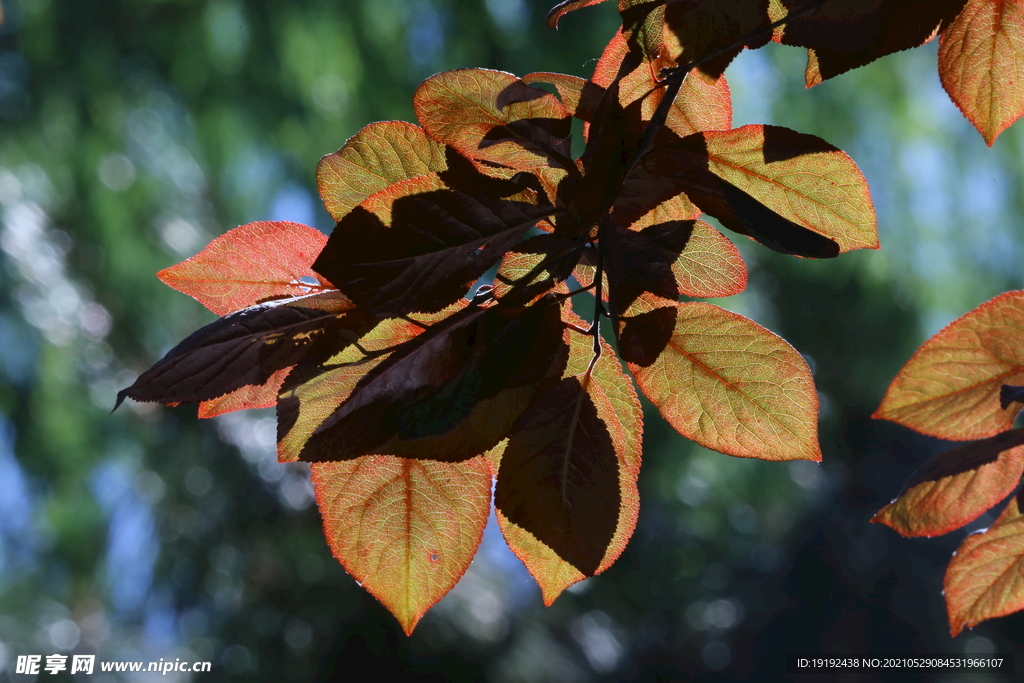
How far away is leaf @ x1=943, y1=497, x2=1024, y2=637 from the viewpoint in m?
0.32

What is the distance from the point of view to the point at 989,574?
330 millimetres

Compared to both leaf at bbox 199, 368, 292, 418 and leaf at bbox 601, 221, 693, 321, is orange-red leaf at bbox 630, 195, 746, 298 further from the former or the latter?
leaf at bbox 199, 368, 292, 418

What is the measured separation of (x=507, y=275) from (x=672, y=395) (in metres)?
0.07

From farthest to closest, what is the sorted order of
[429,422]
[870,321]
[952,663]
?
[870,321] → [952,663] → [429,422]

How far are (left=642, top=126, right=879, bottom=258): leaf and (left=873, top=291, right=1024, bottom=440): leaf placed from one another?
0.30 ft

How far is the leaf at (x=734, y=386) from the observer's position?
0.77 feet

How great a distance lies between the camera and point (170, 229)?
231 cm

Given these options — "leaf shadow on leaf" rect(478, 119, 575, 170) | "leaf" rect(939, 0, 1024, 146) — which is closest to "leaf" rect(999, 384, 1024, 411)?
"leaf" rect(939, 0, 1024, 146)

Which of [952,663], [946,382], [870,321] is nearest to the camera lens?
[946,382]

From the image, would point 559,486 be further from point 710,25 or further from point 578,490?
point 710,25

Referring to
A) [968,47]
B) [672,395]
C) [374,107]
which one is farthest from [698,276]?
[374,107]

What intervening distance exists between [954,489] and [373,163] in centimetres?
28

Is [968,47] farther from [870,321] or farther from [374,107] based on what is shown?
[870,321]

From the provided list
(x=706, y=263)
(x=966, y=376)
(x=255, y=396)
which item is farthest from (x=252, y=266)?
(x=966, y=376)
